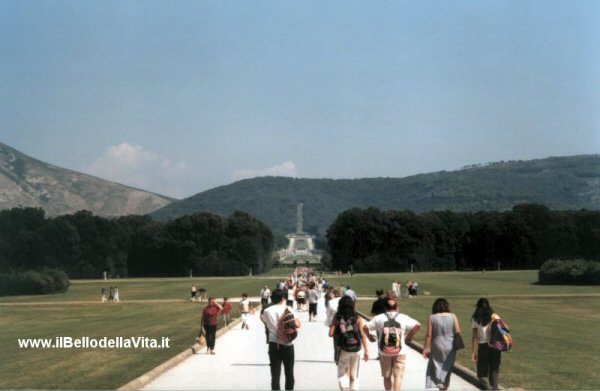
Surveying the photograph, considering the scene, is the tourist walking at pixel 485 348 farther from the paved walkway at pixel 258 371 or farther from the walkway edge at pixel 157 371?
the walkway edge at pixel 157 371

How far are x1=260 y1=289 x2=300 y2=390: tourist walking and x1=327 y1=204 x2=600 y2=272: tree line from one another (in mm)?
154548

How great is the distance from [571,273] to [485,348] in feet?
260

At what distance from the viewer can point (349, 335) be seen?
15.4 meters

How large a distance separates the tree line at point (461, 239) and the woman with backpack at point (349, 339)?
155258mm

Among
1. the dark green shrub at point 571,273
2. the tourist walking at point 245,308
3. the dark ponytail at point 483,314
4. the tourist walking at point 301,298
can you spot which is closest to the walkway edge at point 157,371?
the dark ponytail at point 483,314

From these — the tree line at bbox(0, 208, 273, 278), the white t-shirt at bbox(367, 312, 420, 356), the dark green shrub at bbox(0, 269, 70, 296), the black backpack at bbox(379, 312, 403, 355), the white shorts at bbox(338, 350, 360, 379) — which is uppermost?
the tree line at bbox(0, 208, 273, 278)

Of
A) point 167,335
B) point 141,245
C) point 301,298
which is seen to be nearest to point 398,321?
point 167,335

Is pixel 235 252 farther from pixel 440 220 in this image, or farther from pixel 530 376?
pixel 530 376

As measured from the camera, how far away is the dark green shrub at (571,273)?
90150 millimetres

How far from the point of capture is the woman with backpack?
609 inches

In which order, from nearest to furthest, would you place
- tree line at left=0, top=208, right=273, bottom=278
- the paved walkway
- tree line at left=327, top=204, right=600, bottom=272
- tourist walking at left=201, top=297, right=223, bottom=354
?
the paved walkway < tourist walking at left=201, top=297, right=223, bottom=354 < tree line at left=0, top=208, right=273, bottom=278 < tree line at left=327, top=204, right=600, bottom=272

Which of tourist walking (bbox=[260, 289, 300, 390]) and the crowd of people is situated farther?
tourist walking (bbox=[260, 289, 300, 390])

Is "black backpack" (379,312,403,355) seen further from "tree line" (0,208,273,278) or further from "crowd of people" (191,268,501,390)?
"tree line" (0,208,273,278)

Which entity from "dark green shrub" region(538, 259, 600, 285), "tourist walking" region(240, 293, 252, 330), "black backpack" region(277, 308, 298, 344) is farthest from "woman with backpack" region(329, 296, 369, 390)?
"dark green shrub" region(538, 259, 600, 285)
